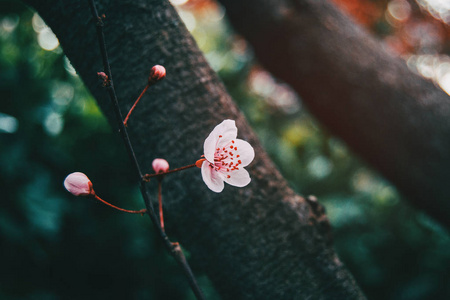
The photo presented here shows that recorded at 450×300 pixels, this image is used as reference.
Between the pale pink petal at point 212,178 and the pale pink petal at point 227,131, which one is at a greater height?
the pale pink petal at point 227,131

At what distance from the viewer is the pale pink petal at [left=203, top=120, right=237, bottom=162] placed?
0.47 metres

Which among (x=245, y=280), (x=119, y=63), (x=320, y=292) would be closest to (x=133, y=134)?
(x=119, y=63)

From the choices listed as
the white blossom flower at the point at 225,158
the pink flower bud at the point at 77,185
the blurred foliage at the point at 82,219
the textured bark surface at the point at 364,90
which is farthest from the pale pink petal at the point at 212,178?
the textured bark surface at the point at 364,90

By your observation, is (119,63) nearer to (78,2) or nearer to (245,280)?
(78,2)

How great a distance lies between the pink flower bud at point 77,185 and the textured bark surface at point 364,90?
1232 millimetres

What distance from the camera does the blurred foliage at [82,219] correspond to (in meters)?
1.36

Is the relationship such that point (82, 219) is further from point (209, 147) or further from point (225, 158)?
point (209, 147)

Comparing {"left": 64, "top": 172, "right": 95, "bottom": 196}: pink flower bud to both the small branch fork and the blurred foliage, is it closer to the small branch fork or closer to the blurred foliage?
the small branch fork

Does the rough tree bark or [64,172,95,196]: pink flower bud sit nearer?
[64,172,95,196]: pink flower bud

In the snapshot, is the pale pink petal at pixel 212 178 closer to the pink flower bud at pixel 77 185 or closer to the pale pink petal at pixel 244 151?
the pale pink petal at pixel 244 151

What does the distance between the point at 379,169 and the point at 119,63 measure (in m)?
1.34

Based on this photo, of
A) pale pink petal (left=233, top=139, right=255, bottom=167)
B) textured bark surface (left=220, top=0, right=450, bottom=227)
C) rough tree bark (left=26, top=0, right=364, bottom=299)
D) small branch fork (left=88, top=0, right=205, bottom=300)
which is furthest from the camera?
textured bark surface (left=220, top=0, right=450, bottom=227)

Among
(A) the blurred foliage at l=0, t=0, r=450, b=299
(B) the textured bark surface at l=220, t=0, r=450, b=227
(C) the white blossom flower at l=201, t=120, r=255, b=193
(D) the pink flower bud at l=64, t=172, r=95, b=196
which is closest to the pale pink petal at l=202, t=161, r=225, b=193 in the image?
(C) the white blossom flower at l=201, t=120, r=255, b=193

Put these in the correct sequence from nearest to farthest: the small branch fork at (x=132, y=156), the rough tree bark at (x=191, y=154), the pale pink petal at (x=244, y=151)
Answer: the small branch fork at (x=132, y=156), the pale pink petal at (x=244, y=151), the rough tree bark at (x=191, y=154)
